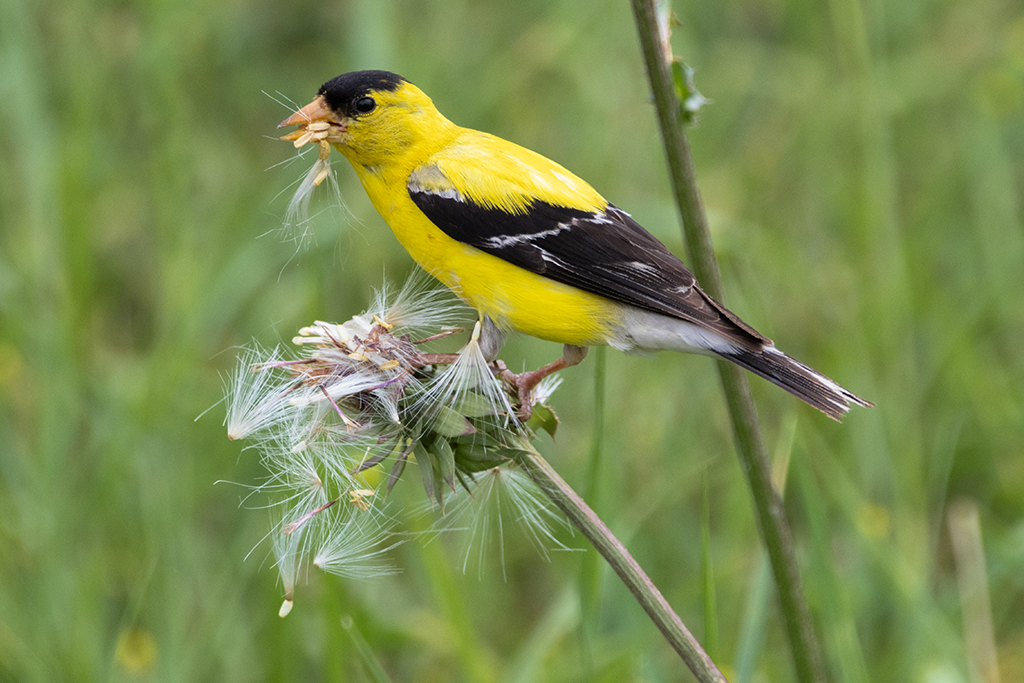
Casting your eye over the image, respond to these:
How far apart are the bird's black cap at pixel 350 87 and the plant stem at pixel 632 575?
0.97m

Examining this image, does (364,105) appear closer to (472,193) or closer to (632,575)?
(472,193)

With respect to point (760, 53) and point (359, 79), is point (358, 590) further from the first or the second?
point (760, 53)

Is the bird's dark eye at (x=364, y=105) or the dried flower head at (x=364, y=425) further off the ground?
the bird's dark eye at (x=364, y=105)

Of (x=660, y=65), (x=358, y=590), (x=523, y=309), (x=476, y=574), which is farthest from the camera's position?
(x=476, y=574)

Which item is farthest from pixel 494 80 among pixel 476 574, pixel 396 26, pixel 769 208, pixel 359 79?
pixel 359 79

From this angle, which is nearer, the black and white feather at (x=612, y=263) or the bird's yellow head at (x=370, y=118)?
the black and white feather at (x=612, y=263)

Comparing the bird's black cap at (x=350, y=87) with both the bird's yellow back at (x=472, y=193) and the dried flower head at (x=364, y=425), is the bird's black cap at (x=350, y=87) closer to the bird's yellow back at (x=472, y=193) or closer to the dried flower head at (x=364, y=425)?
the bird's yellow back at (x=472, y=193)

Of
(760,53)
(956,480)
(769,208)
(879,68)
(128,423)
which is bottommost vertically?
(128,423)

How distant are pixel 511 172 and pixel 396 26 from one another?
11.0ft

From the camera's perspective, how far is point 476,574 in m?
3.28

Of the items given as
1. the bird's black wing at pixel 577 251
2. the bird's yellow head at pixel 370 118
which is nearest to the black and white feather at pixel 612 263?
the bird's black wing at pixel 577 251

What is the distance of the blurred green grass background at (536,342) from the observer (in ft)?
8.00

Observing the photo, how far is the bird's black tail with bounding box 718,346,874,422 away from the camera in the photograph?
168 cm

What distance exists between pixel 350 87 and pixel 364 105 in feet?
0.15
